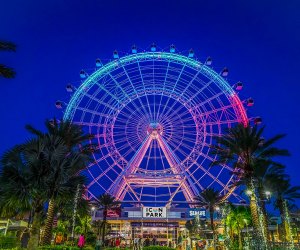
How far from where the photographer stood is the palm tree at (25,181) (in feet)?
48.8

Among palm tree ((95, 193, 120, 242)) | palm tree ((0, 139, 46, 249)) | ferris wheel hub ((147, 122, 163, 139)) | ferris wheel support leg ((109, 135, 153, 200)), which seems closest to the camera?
palm tree ((0, 139, 46, 249))

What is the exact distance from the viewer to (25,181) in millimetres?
15625

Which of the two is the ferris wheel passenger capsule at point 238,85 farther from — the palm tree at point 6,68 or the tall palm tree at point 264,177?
the palm tree at point 6,68

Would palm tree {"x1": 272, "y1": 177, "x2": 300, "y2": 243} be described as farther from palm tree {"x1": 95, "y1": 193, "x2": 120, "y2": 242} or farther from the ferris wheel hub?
palm tree {"x1": 95, "y1": 193, "x2": 120, "y2": 242}

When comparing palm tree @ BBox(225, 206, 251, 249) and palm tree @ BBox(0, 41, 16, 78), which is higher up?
palm tree @ BBox(0, 41, 16, 78)

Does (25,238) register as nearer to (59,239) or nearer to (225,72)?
(59,239)

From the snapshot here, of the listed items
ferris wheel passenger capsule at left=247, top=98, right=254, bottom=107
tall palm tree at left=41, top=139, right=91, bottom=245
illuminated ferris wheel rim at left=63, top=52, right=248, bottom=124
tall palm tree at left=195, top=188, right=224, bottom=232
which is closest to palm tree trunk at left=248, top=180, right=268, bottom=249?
tall palm tree at left=41, top=139, right=91, bottom=245

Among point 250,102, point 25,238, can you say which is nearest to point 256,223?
point 250,102

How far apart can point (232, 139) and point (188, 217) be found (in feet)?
117

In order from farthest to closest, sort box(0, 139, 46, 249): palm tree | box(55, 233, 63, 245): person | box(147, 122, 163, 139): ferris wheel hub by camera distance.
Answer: box(55, 233, 63, 245): person < box(147, 122, 163, 139): ferris wheel hub < box(0, 139, 46, 249): palm tree

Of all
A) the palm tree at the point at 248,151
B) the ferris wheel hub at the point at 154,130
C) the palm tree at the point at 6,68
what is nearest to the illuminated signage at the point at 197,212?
the ferris wheel hub at the point at 154,130

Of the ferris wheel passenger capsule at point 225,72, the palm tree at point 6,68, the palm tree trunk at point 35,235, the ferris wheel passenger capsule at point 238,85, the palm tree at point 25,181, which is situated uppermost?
the ferris wheel passenger capsule at point 225,72

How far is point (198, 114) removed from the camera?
3897 centimetres

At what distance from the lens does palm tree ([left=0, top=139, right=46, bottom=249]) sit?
14875 mm
